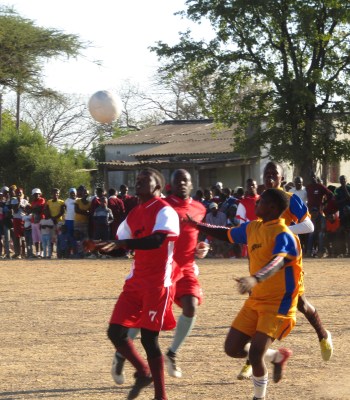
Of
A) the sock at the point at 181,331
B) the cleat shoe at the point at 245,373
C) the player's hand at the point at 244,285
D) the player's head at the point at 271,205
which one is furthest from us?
the sock at the point at 181,331

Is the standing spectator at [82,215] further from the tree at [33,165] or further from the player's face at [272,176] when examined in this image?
the tree at [33,165]

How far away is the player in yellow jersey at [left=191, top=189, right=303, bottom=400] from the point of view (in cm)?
654

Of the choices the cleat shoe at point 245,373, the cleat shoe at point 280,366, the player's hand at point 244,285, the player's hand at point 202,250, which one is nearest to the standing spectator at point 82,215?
the player's hand at point 202,250

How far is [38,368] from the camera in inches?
330

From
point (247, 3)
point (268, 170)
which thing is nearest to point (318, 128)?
point (247, 3)

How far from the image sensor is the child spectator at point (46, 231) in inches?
942

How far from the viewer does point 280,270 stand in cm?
664

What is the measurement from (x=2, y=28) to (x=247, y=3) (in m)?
7.90

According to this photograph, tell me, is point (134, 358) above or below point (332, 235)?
below

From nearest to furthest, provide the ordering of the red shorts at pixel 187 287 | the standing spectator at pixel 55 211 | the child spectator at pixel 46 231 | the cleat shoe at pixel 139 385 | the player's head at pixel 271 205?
the player's head at pixel 271 205 → the cleat shoe at pixel 139 385 → the red shorts at pixel 187 287 → the child spectator at pixel 46 231 → the standing spectator at pixel 55 211

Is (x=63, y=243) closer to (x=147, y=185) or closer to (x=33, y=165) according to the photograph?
(x=147, y=185)

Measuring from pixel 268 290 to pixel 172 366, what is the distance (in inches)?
60.7

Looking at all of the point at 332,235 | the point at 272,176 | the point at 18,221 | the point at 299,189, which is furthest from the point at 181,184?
the point at 18,221

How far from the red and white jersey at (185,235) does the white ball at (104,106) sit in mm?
14292
